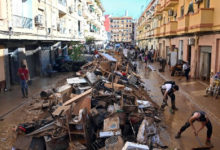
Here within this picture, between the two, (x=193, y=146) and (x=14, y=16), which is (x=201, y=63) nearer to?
(x=193, y=146)

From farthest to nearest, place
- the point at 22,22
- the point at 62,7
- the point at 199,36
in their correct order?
the point at 62,7, the point at 199,36, the point at 22,22

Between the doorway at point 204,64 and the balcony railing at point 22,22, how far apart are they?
42.2ft

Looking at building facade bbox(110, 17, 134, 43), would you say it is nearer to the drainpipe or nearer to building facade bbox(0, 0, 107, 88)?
building facade bbox(0, 0, 107, 88)

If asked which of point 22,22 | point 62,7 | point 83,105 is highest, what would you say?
point 62,7

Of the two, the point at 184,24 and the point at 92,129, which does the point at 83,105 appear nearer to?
the point at 92,129

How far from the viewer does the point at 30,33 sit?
52.2 feet

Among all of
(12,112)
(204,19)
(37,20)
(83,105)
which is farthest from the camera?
(37,20)

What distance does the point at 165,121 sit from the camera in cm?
900

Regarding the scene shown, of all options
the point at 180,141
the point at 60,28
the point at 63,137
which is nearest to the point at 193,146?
the point at 180,141

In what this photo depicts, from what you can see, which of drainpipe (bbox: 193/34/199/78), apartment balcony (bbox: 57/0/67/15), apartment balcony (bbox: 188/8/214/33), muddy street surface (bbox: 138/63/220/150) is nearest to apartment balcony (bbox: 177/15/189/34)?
drainpipe (bbox: 193/34/199/78)

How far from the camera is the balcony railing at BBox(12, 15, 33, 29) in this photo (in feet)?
45.6

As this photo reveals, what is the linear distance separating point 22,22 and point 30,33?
1216 millimetres

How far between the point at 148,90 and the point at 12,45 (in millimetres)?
9440

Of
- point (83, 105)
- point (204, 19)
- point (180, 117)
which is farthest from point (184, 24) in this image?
point (83, 105)
